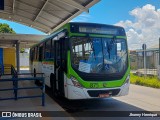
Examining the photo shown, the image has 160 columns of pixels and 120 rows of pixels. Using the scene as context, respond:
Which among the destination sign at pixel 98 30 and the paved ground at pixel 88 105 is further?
the destination sign at pixel 98 30

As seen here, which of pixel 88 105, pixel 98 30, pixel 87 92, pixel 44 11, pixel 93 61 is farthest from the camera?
pixel 44 11

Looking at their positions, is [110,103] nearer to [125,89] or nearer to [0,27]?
[125,89]

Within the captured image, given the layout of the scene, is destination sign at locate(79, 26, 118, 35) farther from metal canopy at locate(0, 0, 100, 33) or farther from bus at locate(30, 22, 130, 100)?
metal canopy at locate(0, 0, 100, 33)

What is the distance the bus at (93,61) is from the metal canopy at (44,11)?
851 cm

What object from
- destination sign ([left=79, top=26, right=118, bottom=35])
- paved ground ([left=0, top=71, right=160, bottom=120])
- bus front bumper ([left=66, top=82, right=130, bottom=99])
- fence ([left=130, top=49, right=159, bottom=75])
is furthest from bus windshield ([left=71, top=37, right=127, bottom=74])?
fence ([left=130, top=49, right=159, bottom=75])

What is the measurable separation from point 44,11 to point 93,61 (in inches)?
659

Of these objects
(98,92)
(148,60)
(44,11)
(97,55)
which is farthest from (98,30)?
(148,60)

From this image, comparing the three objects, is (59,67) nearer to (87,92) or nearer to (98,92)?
(87,92)

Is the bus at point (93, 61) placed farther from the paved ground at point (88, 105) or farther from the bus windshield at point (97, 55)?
the paved ground at point (88, 105)

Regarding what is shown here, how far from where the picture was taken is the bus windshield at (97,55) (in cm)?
994

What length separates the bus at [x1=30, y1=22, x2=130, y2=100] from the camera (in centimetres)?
977

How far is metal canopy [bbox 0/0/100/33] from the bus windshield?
8777mm

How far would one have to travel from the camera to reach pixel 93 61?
9.98 meters

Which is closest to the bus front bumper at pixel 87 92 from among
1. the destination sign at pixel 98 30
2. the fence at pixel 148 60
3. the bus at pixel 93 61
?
the bus at pixel 93 61
